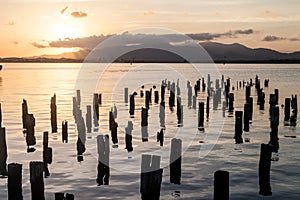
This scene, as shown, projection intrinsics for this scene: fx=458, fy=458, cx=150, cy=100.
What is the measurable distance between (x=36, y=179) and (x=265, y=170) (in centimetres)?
795

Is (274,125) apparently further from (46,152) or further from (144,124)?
(46,152)

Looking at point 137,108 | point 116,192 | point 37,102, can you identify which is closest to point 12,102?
point 37,102

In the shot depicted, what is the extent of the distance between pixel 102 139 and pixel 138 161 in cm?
437

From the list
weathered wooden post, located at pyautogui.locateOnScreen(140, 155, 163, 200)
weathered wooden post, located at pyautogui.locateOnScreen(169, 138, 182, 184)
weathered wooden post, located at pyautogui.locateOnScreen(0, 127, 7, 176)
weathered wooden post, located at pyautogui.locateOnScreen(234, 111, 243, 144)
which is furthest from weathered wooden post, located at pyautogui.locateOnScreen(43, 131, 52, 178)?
weathered wooden post, located at pyautogui.locateOnScreen(234, 111, 243, 144)

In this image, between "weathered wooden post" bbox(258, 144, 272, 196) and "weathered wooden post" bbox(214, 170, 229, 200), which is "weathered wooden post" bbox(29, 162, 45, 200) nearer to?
"weathered wooden post" bbox(214, 170, 229, 200)

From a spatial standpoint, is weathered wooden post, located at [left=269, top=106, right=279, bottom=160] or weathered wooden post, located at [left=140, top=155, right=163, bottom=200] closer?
weathered wooden post, located at [left=140, top=155, right=163, bottom=200]

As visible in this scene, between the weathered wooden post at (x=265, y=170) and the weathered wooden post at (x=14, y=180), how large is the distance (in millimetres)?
7875

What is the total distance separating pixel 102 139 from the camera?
17266mm

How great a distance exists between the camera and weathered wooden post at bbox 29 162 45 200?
39.3ft

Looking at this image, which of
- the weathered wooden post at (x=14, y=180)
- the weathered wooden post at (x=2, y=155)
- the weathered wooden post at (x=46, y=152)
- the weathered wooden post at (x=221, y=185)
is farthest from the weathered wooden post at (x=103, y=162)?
the weathered wooden post at (x=221, y=185)

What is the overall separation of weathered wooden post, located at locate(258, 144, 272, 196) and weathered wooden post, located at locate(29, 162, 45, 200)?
734 cm

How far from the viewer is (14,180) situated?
12242mm

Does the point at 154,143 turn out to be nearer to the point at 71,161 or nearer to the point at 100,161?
the point at 71,161

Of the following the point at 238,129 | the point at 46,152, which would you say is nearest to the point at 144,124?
the point at 238,129
